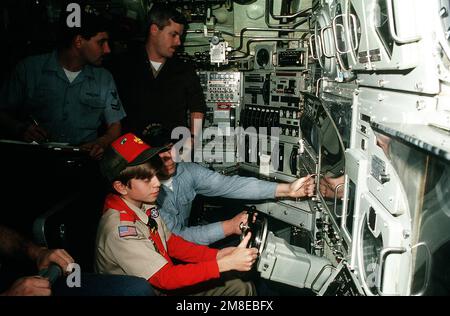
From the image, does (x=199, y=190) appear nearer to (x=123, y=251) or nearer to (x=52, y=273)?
(x=123, y=251)

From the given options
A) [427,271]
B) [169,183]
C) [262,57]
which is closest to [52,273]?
[169,183]

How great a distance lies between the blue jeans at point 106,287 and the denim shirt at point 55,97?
1.76 meters

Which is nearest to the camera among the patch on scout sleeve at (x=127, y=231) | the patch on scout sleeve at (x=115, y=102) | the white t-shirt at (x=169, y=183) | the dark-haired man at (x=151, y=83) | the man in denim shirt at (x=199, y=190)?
the patch on scout sleeve at (x=127, y=231)

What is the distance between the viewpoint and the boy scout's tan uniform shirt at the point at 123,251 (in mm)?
1988

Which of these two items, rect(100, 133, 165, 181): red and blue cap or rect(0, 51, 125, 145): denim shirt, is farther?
rect(0, 51, 125, 145): denim shirt

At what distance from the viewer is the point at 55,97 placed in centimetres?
316

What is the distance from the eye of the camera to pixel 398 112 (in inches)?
61.1

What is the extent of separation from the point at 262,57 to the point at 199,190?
2.15 meters

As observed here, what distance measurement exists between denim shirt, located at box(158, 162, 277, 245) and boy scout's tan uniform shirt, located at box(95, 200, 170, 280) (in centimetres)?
83

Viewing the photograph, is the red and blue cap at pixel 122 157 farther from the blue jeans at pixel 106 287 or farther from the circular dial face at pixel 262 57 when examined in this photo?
the circular dial face at pixel 262 57

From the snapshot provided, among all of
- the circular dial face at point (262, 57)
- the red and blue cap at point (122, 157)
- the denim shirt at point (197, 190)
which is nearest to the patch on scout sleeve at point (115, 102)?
the denim shirt at point (197, 190)

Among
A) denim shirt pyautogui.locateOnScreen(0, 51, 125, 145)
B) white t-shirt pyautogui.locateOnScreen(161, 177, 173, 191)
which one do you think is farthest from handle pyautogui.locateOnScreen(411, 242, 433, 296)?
denim shirt pyautogui.locateOnScreen(0, 51, 125, 145)

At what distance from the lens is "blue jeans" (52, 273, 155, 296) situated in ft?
5.46

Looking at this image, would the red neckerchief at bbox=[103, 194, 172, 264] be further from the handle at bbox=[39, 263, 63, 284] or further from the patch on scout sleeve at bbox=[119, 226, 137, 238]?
the handle at bbox=[39, 263, 63, 284]
